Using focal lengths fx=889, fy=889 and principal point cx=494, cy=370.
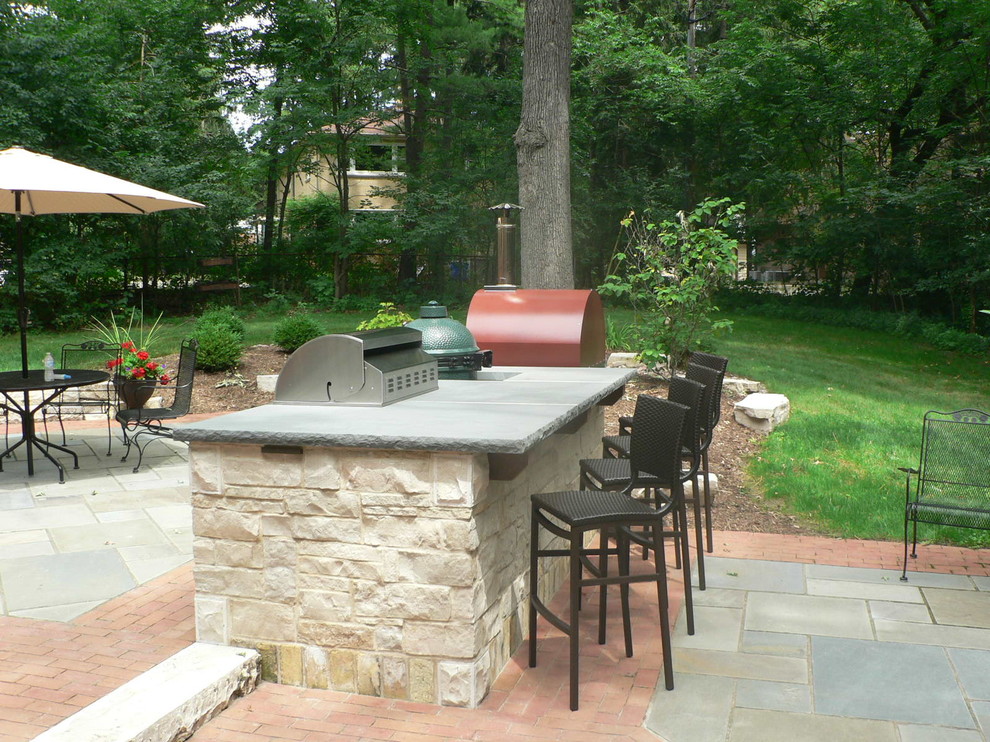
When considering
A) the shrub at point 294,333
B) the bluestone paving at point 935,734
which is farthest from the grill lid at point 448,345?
the shrub at point 294,333

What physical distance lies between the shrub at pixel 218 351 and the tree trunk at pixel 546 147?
3503 millimetres

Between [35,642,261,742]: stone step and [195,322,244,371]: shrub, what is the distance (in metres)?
7.14

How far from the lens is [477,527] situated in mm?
3146

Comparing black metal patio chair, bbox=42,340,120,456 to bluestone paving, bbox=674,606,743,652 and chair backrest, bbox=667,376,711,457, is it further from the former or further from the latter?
bluestone paving, bbox=674,606,743,652

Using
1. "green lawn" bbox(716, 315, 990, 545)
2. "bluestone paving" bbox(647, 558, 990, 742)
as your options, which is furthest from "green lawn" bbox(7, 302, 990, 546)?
"bluestone paving" bbox(647, 558, 990, 742)

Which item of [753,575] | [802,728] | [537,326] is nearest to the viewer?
[802,728]

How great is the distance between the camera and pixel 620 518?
333 centimetres

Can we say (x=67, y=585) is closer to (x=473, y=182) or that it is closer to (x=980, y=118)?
(x=473, y=182)

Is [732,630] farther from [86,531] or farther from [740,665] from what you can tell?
[86,531]

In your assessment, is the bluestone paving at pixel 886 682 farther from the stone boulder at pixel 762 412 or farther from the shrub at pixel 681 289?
the shrub at pixel 681 289

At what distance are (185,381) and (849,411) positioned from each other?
6.30 meters

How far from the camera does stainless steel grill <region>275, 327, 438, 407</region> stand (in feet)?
12.3

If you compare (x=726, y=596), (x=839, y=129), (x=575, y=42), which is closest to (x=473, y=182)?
(x=575, y=42)

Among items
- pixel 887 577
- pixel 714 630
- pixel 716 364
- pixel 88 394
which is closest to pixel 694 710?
pixel 714 630
